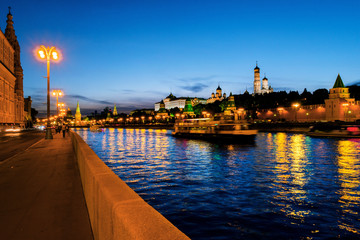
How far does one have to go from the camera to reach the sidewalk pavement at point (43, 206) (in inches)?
184

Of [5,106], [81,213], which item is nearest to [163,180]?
[81,213]

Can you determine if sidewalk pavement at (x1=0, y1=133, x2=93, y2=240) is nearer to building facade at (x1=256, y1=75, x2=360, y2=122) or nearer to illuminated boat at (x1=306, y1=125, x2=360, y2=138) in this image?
illuminated boat at (x1=306, y1=125, x2=360, y2=138)

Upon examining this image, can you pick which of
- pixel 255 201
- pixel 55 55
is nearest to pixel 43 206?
pixel 255 201

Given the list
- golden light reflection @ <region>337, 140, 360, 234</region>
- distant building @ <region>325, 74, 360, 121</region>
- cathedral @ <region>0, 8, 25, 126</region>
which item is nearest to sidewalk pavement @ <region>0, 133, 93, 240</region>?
golden light reflection @ <region>337, 140, 360, 234</region>

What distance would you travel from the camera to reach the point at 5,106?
7675 centimetres

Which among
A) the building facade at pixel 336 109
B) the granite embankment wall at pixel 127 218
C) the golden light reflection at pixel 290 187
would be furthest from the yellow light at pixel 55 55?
the building facade at pixel 336 109

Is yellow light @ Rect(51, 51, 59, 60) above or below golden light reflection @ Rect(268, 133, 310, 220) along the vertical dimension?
above

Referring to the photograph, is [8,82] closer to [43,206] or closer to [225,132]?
[225,132]

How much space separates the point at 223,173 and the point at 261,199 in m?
6.00

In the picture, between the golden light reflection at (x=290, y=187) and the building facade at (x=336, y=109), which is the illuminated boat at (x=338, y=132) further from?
the golden light reflection at (x=290, y=187)

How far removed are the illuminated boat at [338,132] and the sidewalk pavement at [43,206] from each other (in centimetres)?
5468

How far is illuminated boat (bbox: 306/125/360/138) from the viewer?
5113 centimetres

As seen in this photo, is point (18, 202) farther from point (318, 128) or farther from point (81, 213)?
point (318, 128)

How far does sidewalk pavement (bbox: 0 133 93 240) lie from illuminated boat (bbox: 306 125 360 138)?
5468 centimetres
